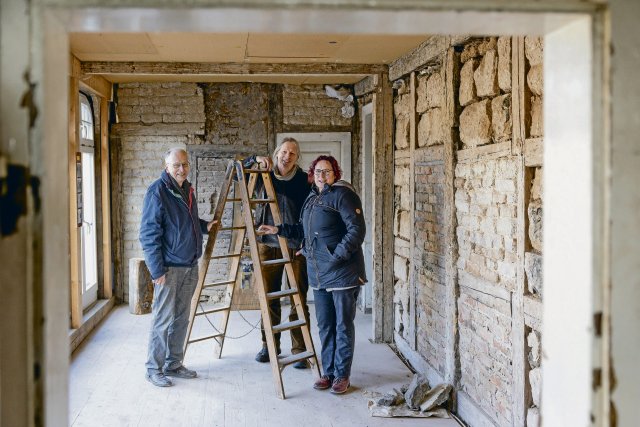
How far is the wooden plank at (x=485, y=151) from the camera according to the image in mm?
3600

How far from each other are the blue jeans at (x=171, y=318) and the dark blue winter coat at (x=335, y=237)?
0.92m

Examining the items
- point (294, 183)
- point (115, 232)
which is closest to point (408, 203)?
point (294, 183)

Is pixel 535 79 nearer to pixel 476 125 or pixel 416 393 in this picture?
pixel 476 125

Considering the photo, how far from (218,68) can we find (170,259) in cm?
219

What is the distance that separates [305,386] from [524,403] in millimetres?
1835

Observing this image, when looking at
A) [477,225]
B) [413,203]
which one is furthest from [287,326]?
[477,225]

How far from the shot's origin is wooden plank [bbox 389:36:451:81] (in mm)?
4648

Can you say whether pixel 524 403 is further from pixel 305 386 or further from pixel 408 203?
pixel 408 203

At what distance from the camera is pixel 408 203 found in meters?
5.70

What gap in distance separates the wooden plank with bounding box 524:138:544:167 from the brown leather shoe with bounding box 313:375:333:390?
2.25 m

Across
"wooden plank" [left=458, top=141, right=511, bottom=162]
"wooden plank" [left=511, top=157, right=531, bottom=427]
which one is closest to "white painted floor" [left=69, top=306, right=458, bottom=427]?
"wooden plank" [left=511, top=157, right=531, bottom=427]

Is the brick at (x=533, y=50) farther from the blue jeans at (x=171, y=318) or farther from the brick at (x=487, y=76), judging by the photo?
the blue jeans at (x=171, y=318)

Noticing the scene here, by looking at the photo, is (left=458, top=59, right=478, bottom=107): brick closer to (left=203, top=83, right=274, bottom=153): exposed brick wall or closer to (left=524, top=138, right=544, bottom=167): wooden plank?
(left=524, top=138, right=544, bottom=167): wooden plank

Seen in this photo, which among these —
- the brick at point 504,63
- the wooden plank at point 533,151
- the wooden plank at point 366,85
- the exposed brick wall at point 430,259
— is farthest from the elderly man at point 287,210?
the wooden plank at point 533,151
